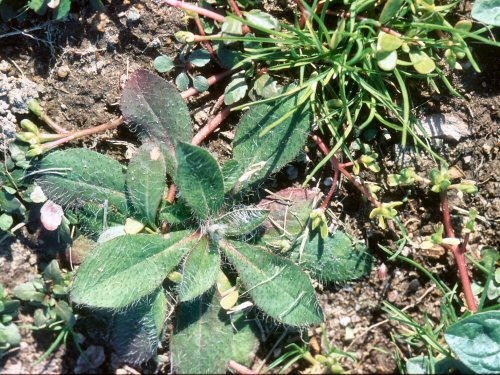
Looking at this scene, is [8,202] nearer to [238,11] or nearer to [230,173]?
[230,173]

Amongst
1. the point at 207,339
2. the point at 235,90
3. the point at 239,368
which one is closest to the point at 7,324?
the point at 207,339

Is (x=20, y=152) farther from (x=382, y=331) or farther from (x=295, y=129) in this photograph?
(x=382, y=331)

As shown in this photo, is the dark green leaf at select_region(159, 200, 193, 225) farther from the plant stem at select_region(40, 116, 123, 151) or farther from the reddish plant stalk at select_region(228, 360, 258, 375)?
the reddish plant stalk at select_region(228, 360, 258, 375)

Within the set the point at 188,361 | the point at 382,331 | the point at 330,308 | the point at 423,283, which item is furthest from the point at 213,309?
the point at 423,283

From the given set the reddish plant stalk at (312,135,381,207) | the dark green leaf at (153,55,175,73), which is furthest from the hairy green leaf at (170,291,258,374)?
the dark green leaf at (153,55,175,73)

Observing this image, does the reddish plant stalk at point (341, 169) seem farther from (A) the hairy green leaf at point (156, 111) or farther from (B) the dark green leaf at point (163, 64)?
(B) the dark green leaf at point (163, 64)

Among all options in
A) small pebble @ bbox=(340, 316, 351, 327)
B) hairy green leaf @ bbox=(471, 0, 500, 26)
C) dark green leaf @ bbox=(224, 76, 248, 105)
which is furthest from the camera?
small pebble @ bbox=(340, 316, 351, 327)
